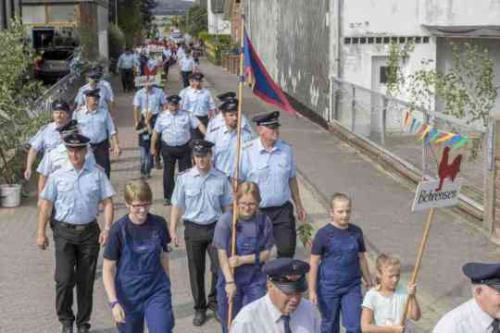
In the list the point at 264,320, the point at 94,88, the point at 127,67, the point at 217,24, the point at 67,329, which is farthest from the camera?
the point at 217,24

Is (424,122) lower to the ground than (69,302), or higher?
higher

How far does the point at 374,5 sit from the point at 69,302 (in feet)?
51.0

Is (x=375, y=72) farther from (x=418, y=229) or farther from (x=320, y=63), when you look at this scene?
(x=418, y=229)

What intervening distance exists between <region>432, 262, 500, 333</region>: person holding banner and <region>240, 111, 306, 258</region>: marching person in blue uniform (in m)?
4.46

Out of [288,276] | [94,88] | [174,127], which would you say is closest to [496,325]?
[288,276]

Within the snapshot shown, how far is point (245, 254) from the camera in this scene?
24.9ft

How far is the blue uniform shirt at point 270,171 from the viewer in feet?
30.2

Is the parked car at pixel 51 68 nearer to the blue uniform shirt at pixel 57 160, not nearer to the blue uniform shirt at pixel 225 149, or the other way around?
the blue uniform shirt at pixel 225 149

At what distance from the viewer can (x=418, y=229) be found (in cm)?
1291

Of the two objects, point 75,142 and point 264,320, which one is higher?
point 75,142

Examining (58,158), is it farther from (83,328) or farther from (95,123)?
(95,123)

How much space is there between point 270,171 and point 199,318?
1508 mm

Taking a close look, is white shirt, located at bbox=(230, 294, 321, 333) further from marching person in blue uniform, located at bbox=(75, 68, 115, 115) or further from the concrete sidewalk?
marching person in blue uniform, located at bbox=(75, 68, 115, 115)

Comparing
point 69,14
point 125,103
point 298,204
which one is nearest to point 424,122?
point 298,204
